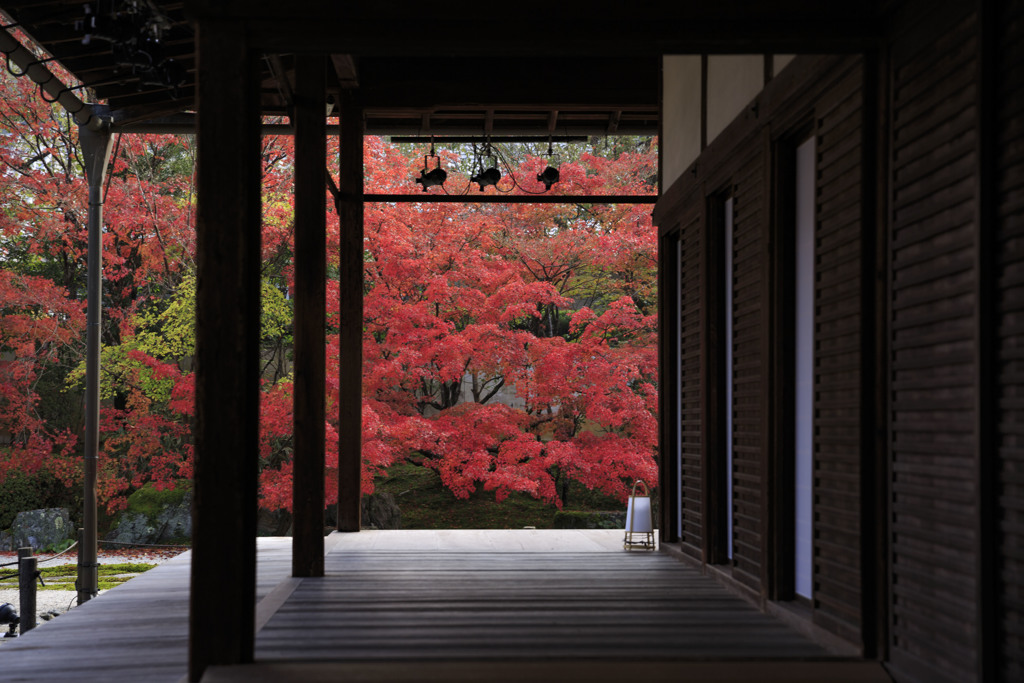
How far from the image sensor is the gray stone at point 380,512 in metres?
11.9

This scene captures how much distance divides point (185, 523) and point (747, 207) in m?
9.43

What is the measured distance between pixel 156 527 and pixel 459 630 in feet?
30.5

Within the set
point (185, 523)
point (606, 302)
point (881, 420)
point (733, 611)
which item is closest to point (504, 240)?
point (606, 302)

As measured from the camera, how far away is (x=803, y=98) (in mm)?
3574

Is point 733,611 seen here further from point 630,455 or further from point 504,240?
point 504,240

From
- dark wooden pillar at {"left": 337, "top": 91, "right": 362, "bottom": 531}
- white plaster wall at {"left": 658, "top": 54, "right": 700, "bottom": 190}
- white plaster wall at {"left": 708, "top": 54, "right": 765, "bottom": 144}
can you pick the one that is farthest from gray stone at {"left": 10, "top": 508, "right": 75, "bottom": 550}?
white plaster wall at {"left": 708, "top": 54, "right": 765, "bottom": 144}

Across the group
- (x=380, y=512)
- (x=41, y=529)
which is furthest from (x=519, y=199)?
(x=41, y=529)

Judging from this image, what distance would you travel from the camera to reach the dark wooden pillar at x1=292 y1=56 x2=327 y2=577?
15.8 ft

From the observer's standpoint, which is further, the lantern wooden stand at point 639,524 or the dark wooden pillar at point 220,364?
the lantern wooden stand at point 639,524

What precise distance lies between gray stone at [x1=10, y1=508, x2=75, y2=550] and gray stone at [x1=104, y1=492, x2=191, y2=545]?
521 millimetres

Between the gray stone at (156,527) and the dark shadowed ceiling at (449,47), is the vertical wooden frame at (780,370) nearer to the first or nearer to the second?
the dark shadowed ceiling at (449,47)

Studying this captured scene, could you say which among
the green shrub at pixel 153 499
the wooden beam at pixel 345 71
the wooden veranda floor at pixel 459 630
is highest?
the wooden beam at pixel 345 71

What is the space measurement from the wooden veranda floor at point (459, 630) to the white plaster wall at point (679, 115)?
7.52 feet

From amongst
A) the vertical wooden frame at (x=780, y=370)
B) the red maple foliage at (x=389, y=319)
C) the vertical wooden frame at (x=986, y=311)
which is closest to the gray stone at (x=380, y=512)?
the red maple foliage at (x=389, y=319)
